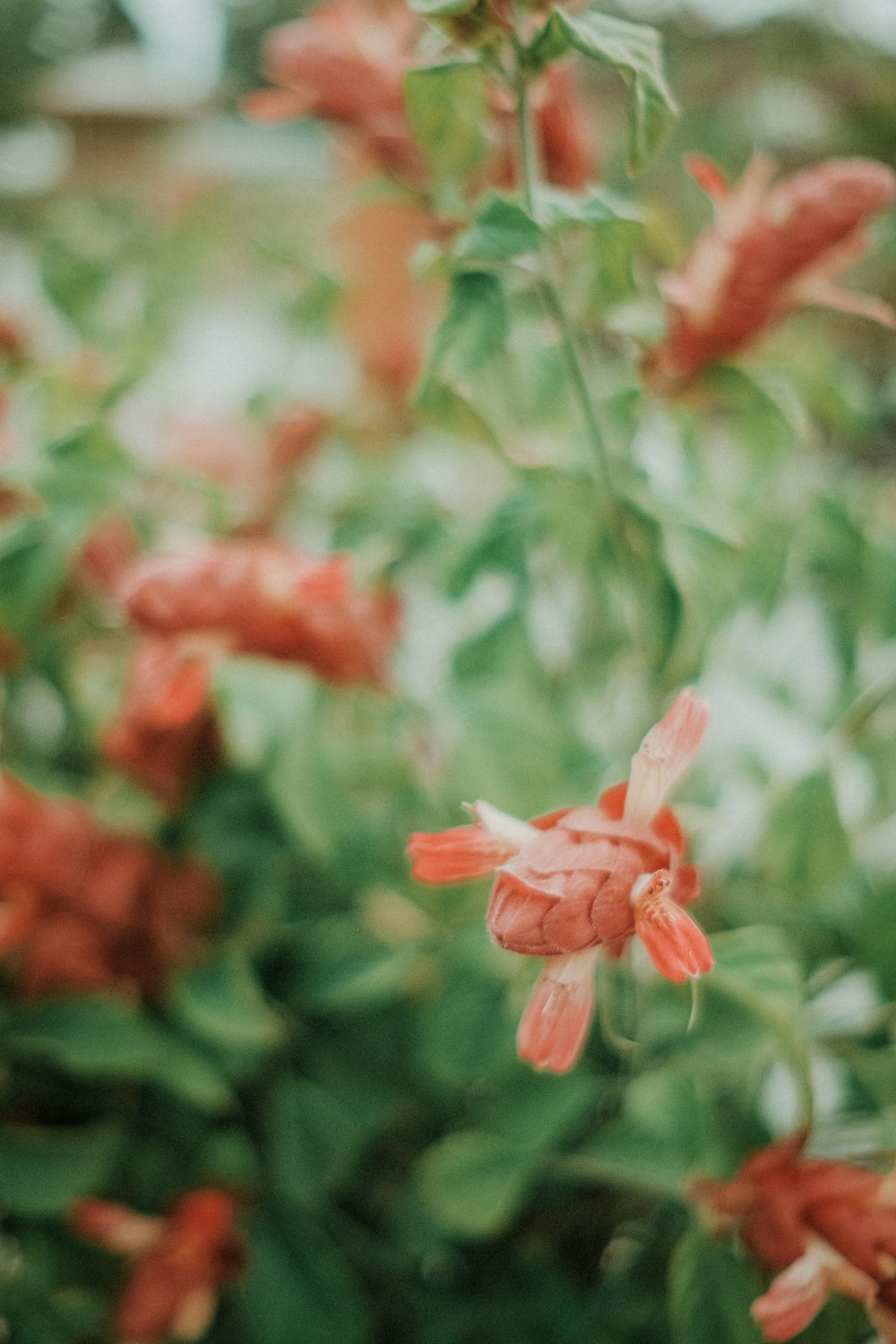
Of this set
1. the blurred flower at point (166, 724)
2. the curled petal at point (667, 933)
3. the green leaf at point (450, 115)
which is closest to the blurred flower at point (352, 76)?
the green leaf at point (450, 115)

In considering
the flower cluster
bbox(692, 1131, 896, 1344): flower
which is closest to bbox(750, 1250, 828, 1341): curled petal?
bbox(692, 1131, 896, 1344): flower

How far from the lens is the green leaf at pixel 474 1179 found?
460mm

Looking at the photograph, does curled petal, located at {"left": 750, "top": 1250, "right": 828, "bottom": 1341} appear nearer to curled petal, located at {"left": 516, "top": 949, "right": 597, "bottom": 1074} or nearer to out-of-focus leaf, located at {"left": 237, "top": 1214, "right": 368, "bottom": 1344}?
curled petal, located at {"left": 516, "top": 949, "right": 597, "bottom": 1074}

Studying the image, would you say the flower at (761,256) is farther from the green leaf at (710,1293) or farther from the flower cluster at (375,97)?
the green leaf at (710,1293)

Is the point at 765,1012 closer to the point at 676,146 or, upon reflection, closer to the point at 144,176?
the point at 676,146

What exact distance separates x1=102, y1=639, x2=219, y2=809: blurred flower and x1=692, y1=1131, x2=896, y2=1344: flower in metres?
0.31

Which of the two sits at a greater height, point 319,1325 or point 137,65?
point 137,65

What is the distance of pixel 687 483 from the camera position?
534mm

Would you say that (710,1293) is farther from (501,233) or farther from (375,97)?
(375,97)

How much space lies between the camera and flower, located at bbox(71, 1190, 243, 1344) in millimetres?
468

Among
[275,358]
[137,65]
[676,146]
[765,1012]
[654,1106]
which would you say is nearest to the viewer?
[765,1012]

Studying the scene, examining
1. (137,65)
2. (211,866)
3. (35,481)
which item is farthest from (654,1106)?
(137,65)

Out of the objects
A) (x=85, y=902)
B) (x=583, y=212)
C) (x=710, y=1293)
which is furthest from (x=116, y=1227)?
(x=583, y=212)

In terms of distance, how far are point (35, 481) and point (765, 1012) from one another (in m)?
0.38
